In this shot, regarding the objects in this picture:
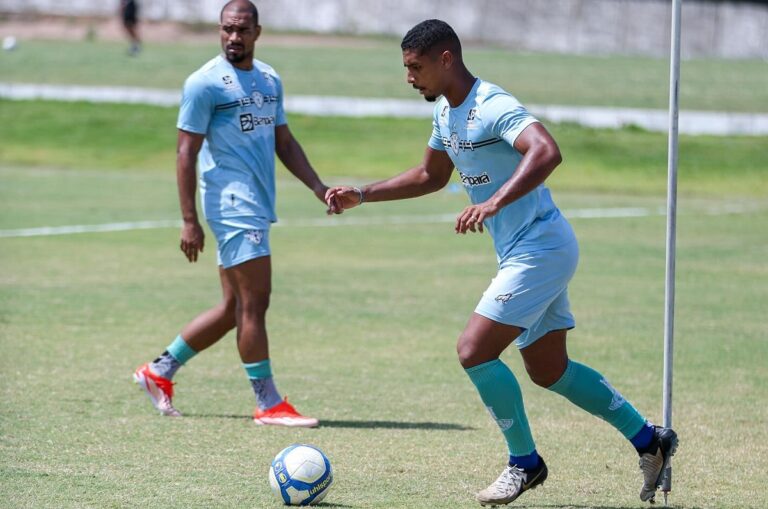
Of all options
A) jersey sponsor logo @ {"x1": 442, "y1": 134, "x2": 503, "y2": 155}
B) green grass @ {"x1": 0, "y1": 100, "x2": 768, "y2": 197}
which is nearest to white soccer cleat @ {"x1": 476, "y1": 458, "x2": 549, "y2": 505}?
jersey sponsor logo @ {"x1": 442, "y1": 134, "x2": 503, "y2": 155}

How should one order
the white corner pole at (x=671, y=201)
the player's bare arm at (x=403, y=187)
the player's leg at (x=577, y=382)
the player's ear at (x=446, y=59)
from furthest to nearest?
the player's bare arm at (x=403, y=187) < the player's leg at (x=577, y=382) < the player's ear at (x=446, y=59) < the white corner pole at (x=671, y=201)

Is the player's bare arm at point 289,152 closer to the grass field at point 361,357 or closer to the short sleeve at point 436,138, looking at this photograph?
the grass field at point 361,357

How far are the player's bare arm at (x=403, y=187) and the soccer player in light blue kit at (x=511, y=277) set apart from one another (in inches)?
16.1

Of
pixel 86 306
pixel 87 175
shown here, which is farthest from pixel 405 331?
pixel 87 175

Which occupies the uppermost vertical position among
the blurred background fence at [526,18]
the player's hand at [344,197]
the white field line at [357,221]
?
the player's hand at [344,197]

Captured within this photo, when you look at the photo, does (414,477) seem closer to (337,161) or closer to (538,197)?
(538,197)

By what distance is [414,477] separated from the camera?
22.5 ft

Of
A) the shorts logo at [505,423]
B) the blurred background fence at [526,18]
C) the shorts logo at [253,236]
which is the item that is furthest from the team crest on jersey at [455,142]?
the blurred background fence at [526,18]

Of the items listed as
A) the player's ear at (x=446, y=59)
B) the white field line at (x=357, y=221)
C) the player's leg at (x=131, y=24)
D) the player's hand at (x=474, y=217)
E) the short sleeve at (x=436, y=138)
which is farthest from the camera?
the player's leg at (x=131, y=24)

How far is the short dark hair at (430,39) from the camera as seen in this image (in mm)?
6215

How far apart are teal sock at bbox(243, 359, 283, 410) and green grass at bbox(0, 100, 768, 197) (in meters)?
18.0

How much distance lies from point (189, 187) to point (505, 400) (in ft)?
9.57

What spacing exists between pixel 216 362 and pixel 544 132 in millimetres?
4780

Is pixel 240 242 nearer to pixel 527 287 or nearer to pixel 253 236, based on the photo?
pixel 253 236
